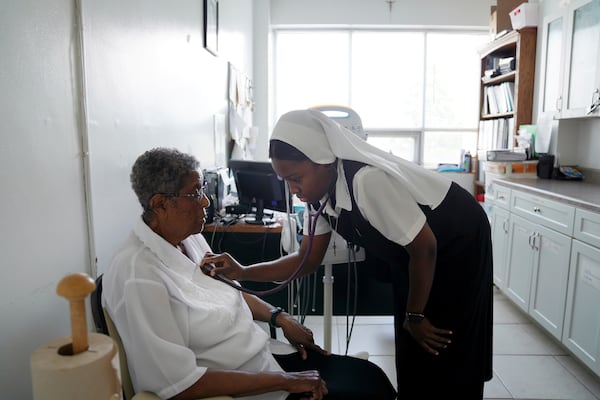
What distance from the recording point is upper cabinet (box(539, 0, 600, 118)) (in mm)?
2719

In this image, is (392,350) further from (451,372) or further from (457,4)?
(457,4)

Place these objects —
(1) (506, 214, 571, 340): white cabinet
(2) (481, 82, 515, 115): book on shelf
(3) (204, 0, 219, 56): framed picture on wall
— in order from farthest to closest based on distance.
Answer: (2) (481, 82, 515, 115): book on shelf → (3) (204, 0, 219, 56): framed picture on wall → (1) (506, 214, 571, 340): white cabinet

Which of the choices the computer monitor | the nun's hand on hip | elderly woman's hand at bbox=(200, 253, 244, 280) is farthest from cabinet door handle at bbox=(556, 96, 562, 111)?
elderly woman's hand at bbox=(200, 253, 244, 280)

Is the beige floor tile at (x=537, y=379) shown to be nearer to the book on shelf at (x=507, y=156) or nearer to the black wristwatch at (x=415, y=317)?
the black wristwatch at (x=415, y=317)

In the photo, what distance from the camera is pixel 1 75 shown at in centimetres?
86

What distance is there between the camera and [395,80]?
4941 mm

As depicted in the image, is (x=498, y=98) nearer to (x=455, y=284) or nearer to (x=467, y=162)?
(x=467, y=162)

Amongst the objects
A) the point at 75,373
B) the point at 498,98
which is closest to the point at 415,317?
the point at 75,373

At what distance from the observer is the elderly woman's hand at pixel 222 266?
1.26 metres

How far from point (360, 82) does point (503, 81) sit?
5.06ft

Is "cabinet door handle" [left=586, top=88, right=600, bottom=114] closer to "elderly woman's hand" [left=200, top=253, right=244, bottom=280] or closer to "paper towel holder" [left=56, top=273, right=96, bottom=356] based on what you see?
"elderly woman's hand" [left=200, top=253, right=244, bottom=280]

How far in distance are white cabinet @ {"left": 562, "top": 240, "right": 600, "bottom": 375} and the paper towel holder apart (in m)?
2.34

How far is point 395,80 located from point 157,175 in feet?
14.4

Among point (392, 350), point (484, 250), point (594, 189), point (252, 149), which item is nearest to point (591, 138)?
point (594, 189)
